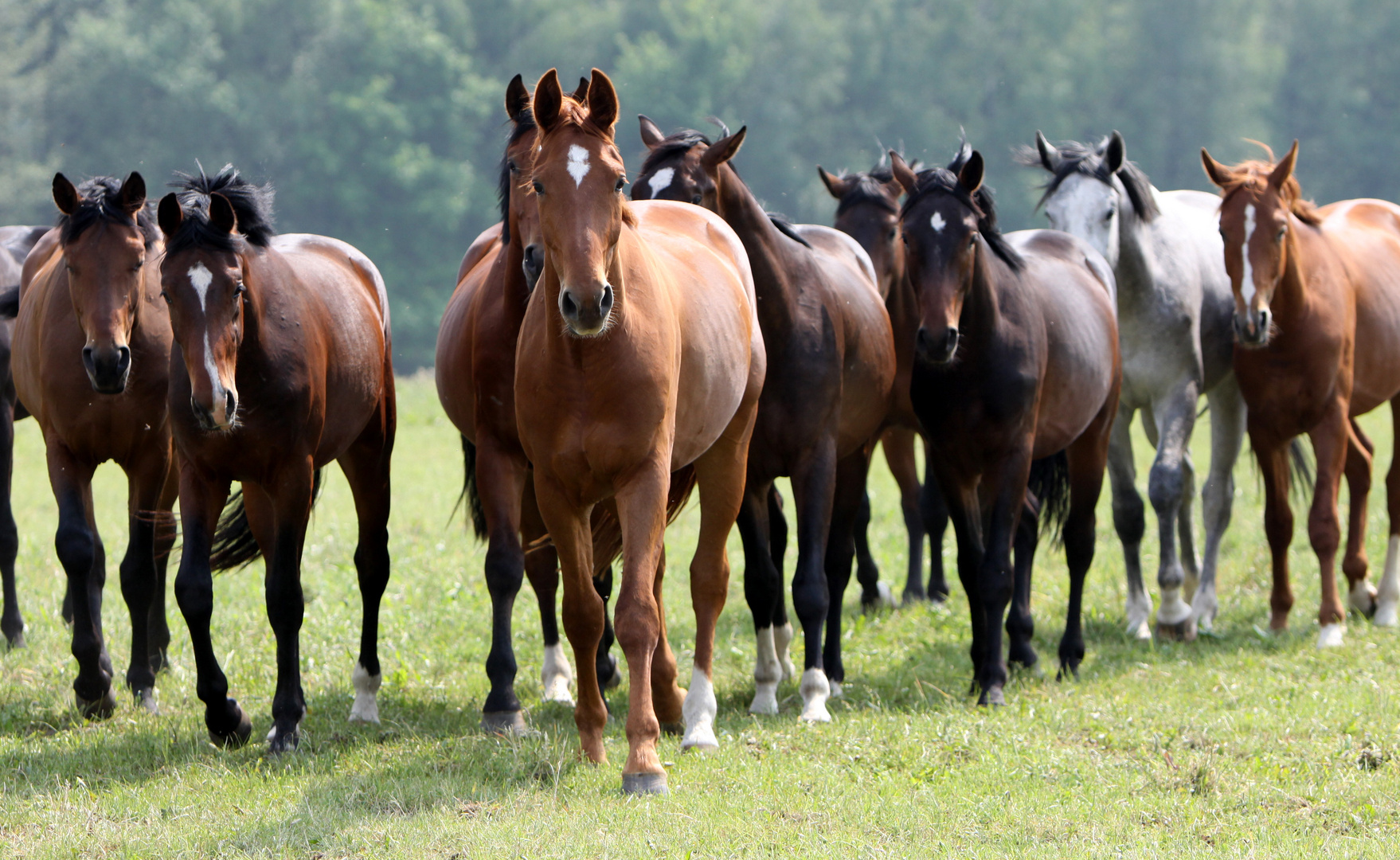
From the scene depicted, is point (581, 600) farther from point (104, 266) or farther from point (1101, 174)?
point (1101, 174)

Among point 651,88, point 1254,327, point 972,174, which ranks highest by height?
point 651,88

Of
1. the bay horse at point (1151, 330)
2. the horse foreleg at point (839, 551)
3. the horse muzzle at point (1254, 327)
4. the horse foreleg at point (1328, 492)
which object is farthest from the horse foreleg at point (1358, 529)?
the horse foreleg at point (839, 551)

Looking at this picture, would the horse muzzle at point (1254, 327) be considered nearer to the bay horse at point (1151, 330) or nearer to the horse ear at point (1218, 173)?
the bay horse at point (1151, 330)

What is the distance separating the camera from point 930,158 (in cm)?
4184

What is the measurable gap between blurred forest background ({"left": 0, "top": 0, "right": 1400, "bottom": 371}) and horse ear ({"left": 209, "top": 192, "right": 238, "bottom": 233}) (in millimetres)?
30894

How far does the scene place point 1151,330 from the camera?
803cm

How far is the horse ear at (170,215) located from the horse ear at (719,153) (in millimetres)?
2296

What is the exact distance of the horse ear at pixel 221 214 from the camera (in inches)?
197

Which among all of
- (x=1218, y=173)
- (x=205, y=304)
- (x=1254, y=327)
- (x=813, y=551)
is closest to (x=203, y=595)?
(x=205, y=304)

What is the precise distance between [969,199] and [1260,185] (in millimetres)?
2298

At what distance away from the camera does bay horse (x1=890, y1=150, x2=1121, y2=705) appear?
6125 millimetres

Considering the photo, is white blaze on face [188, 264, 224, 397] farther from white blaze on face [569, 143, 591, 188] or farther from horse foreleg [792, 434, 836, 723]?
horse foreleg [792, 434, 836, 723]

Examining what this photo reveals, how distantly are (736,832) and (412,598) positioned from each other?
493 centimetres

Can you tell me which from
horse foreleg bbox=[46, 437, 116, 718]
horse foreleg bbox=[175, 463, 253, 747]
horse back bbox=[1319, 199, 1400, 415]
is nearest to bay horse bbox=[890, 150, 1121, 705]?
horse back bbox=[1319, 199, 1400, 415]
